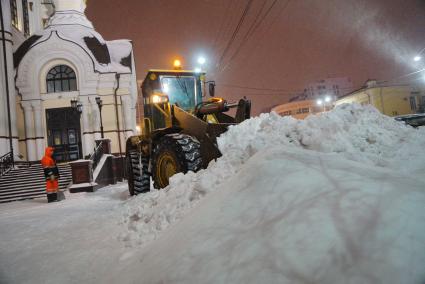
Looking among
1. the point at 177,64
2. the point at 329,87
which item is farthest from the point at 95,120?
the point at 329,87

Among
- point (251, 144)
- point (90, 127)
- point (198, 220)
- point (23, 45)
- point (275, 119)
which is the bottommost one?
point (198, 220)

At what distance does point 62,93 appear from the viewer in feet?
68.0

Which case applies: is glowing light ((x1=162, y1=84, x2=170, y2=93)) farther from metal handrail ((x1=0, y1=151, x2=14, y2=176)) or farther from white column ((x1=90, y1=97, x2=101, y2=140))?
white column ((x1=90, y1=97, x2=101, y2=140))

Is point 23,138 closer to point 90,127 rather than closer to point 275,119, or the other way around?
point 90,127

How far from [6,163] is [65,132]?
4.67m

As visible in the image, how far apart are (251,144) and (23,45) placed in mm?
23590

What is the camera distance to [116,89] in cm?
2162

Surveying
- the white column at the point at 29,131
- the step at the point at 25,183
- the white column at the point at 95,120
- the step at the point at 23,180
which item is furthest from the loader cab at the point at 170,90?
the white column at the point at 29,131

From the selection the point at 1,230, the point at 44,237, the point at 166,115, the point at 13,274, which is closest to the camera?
the point at 13,274

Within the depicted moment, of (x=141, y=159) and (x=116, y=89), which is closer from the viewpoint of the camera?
(x=141, y=159)

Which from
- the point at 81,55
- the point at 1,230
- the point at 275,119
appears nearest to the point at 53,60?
the point at 81,55

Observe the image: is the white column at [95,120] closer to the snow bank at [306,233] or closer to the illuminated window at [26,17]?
the illuminated window at [26,17]

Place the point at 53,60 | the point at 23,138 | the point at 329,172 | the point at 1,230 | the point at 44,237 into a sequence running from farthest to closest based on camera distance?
the point at 53,60, the point at 23,138, the point at 1,230, the point at 44,237, the point at 329,172

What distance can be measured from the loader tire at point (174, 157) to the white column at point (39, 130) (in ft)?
55.2
